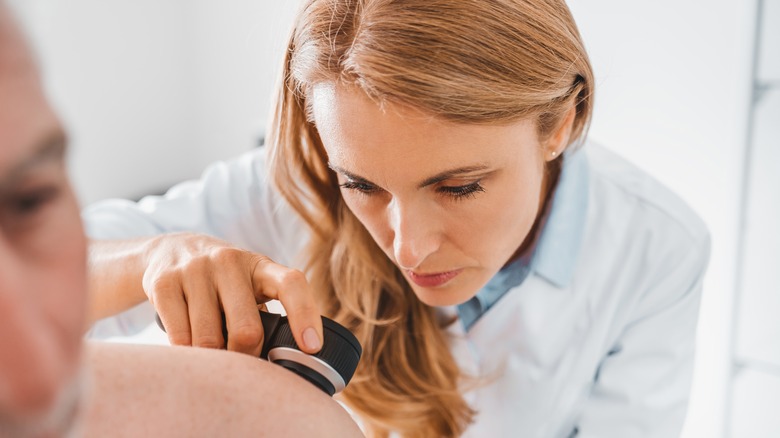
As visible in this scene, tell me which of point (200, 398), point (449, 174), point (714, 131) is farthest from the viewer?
point (714, 131)

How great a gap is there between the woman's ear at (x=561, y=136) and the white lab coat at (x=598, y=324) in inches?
6.6

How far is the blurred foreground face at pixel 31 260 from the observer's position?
163 mm

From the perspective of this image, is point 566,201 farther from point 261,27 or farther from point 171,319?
point 261,27

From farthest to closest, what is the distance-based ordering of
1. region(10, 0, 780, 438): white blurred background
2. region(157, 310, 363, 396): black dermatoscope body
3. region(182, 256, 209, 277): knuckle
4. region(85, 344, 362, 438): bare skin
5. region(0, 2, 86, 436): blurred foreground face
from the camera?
region(10, 0, 780, 438): white blurred background → region(182, 256, 209, 277): knuckle → region(157, 310, 363, 396): black dermatoscope body → region(85, 344, 362, 438): bare skin → region(0, 2, 86, 436): blurred foreground face

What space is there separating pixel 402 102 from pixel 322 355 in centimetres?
24

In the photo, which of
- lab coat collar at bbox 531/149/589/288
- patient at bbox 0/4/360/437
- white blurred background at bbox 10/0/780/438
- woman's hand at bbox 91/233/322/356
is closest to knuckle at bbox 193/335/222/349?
woman's hand at bbox 91/233/322/356

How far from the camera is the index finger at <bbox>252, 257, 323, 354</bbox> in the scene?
1.70ft

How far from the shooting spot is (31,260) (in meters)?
0.18

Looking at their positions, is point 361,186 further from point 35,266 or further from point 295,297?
point 35,266

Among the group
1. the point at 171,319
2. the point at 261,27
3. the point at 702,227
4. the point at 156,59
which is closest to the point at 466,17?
the point at 171,319

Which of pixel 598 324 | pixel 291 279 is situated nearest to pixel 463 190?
pixel 291 279

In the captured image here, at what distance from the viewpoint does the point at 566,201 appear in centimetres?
95

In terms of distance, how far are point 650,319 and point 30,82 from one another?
2.96 ft

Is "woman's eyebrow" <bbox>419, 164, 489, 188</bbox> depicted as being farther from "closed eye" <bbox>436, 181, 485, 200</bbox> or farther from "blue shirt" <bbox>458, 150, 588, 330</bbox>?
"blue shirt" <bbox>458, 150, 588, 330</bbox>
